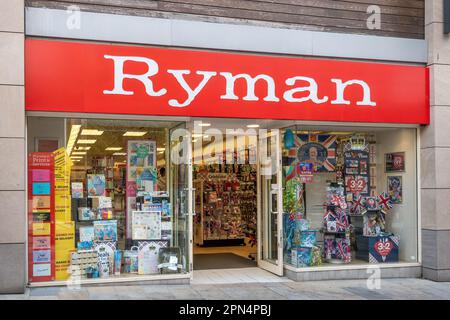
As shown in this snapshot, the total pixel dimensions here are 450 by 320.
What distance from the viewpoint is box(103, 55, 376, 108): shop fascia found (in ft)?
26.7

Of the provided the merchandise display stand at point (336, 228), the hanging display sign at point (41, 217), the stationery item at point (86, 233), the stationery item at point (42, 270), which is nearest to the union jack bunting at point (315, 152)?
the merchandise display stand at point (336, 228)

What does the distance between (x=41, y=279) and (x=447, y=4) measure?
778cm

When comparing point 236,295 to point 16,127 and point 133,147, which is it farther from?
point 16,127

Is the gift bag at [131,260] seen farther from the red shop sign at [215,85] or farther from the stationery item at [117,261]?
the red shop sign at [215,85]

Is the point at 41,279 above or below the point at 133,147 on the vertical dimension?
below

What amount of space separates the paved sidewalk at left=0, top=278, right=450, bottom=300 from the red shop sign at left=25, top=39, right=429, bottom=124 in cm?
254

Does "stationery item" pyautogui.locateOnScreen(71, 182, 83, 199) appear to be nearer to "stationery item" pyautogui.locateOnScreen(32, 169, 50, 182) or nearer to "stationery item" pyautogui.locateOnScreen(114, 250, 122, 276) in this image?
"stationery item" pyautogui.locateOnScreen(32, 169, 50, 182)

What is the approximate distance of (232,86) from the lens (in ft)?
28.4

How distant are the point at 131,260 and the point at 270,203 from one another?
2687mm

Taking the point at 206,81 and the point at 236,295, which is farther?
the point at 206,81

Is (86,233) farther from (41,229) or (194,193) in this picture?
(194,193)

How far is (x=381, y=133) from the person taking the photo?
10023mm
